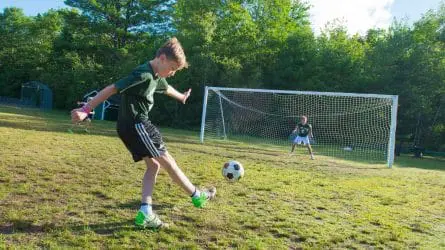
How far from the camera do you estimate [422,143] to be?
28.7m

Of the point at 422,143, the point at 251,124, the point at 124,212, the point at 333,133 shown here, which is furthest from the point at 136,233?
the point at 422,143

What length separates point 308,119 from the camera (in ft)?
76.3

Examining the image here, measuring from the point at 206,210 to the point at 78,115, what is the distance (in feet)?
6.10

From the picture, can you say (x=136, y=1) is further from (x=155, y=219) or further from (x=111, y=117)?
(x=155, y=219)

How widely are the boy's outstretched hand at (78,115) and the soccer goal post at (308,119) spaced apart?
1530 centimetres

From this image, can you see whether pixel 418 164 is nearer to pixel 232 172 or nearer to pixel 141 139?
pixel 232 172

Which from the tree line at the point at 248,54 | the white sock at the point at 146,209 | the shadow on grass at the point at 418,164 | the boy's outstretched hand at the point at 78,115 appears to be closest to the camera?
the boy's outstretched hand at the point at 78,115

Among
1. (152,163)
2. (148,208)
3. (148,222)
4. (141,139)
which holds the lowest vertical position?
(148,222)

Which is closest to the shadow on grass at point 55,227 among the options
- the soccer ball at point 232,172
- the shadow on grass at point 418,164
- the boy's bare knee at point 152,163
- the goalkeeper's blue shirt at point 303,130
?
the boy's bare knee at point 152,163

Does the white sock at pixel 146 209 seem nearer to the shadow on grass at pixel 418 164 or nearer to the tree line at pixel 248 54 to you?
the shadow on grass at pixel 418 164

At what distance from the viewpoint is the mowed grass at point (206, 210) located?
3885mm

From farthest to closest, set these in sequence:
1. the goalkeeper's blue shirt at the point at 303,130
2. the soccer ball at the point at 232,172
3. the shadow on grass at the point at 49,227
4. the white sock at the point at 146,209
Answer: the goalkeeper's blue shirt at the point at 303,130, the soccer ball at the point at 232,172, the white sock at the point at 146,209, the shadow on grass at the point at 49,227

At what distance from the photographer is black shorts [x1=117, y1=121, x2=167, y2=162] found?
4055 mm

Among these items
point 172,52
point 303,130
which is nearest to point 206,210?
point 172,52
